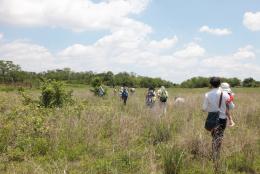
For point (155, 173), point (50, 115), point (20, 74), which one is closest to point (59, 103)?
point (50, 115)

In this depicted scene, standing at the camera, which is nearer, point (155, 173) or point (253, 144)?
point (155, 173)

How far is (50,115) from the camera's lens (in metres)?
10.4

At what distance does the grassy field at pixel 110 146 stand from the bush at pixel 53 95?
Answer: 473cm

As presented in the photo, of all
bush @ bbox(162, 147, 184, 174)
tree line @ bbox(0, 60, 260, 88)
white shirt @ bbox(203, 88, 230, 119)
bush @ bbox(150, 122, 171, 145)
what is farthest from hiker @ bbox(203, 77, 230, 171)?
tree line @ bbox(0, 60, 260, 88)

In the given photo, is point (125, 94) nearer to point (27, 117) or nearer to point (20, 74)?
point (27, 117)

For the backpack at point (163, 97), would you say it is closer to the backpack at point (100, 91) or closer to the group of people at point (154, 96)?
the group of people at point (154, 96)

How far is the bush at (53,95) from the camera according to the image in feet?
51.3

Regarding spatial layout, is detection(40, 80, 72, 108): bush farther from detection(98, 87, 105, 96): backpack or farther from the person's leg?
detection(98, 87, 105, 96): backpack

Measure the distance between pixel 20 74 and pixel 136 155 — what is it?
3276 inches

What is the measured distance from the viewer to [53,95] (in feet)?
51.8

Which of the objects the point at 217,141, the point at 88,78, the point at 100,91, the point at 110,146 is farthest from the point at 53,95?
the point at 88,78

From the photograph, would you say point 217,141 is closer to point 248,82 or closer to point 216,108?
point 216,108

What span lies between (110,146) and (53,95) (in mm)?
7981

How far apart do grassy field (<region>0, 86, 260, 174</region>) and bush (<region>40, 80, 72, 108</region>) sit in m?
4.73
